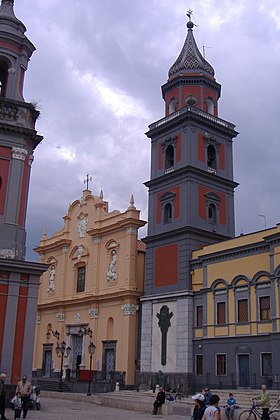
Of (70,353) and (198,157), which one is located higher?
(198,157)

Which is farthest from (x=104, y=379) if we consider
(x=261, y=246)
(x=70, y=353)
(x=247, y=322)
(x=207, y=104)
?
(x=207, y=104)

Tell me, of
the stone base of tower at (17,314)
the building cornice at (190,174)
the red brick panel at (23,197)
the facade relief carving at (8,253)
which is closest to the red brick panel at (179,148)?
the building cornice at (190,174)

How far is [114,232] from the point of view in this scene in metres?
44.7

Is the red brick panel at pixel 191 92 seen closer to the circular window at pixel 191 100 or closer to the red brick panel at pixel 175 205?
the circular window at pixel 191 100

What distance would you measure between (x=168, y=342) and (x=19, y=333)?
17416 mm

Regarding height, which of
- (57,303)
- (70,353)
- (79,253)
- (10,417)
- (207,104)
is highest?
(207,104)

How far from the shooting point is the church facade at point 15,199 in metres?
20.7

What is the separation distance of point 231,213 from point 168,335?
10.7 metres

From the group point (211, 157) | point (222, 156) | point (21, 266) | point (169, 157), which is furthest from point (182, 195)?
point (21, 266)

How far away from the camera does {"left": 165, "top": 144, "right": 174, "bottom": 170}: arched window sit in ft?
135

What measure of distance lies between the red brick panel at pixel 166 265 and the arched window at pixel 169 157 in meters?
6.61

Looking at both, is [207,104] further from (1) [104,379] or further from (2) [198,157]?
(1) [104,379]

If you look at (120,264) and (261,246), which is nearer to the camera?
(261,246)

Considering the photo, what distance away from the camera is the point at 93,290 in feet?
148
